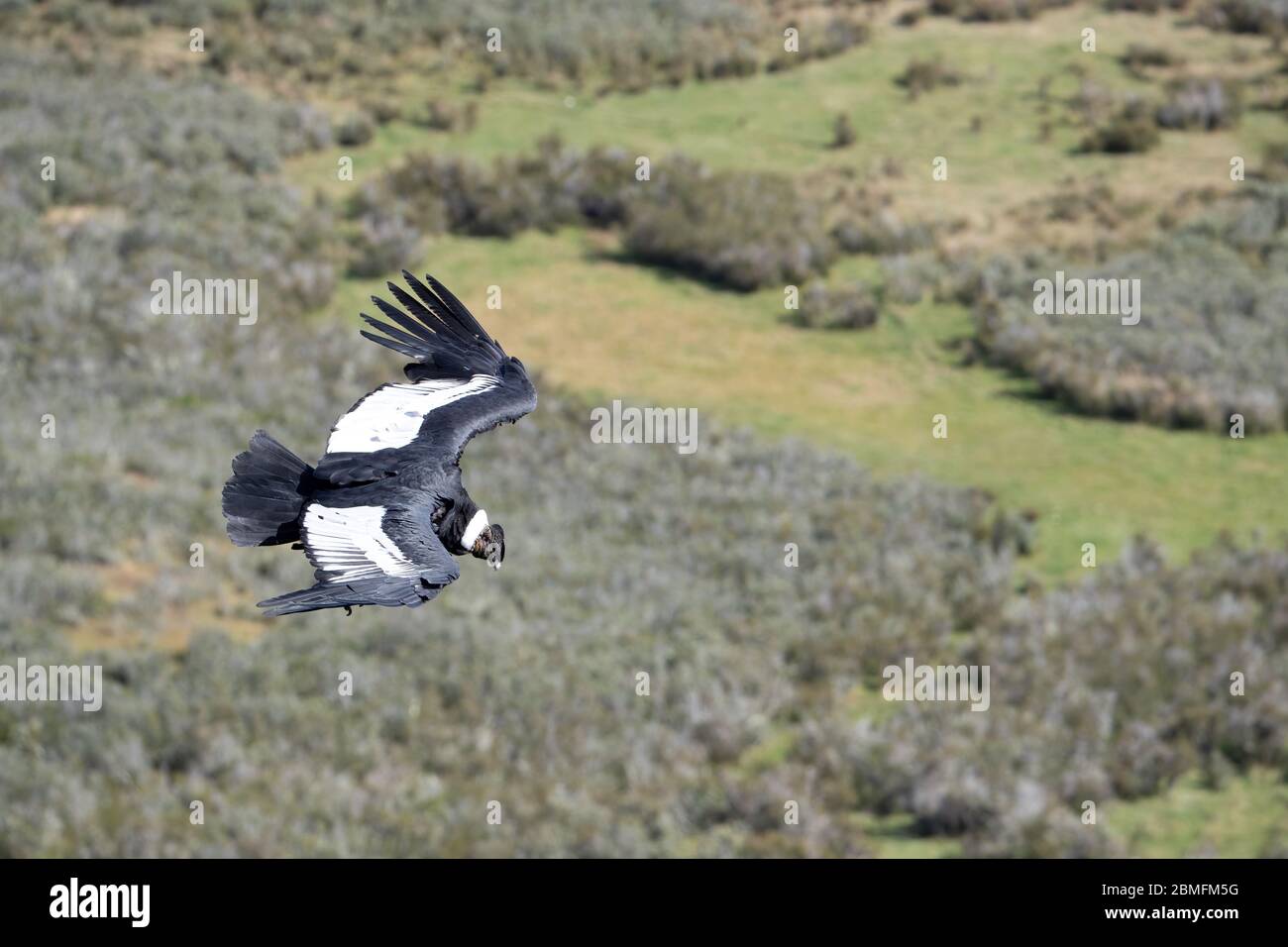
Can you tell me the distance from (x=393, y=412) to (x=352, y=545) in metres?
1.95

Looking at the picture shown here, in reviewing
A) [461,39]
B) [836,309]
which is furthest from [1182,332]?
[461,39]

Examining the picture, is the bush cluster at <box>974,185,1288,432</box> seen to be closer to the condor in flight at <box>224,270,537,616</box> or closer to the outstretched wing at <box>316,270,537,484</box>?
the outstretched wing at <box>316,270,537,484</box>

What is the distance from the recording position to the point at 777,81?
4538 cm

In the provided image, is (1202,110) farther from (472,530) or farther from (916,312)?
(472,530)

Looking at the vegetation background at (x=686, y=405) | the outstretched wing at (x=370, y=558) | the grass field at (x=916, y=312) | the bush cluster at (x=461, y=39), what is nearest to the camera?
the outstretched wing at (x=370, y=558)

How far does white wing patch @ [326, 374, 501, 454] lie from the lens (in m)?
9.29

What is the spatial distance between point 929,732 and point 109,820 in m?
8.80

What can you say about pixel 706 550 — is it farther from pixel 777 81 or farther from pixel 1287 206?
pixel 777 81

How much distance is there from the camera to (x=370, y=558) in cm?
791

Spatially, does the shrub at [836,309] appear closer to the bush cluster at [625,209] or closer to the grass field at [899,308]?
the grass field at [899,308]

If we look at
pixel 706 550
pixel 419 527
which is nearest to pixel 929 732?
pixel 706 550

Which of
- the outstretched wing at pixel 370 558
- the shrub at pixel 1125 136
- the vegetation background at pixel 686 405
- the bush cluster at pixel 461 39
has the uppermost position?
the bush cluster at pixel 461 39

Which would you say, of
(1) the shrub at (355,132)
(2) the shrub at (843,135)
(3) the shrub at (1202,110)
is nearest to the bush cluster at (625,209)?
(1) the shrub at (355,132)

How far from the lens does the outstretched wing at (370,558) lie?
7.38 m
